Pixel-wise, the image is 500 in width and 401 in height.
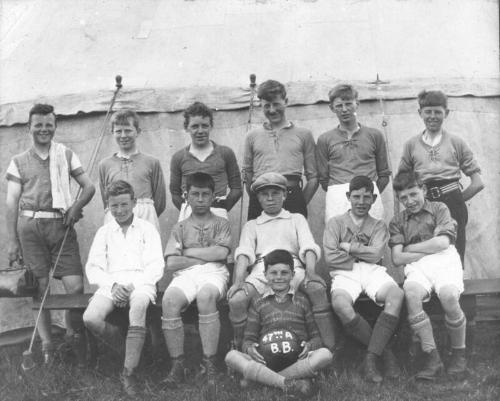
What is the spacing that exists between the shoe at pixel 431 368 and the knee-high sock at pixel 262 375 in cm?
78

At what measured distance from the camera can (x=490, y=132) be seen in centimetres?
597

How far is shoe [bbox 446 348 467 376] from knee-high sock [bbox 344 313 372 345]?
471 millimetres

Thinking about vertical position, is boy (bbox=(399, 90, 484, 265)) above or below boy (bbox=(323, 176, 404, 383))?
above

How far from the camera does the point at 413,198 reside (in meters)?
4.54

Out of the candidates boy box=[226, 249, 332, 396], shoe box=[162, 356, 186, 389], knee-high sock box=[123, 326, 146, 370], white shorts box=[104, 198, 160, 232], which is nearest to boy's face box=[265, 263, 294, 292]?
boy box=[226, 249, 332, 396]

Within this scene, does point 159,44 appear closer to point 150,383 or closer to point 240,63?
point 240,63

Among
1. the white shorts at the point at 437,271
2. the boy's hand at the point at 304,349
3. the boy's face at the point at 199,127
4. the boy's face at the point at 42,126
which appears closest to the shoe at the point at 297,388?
the boy's hand at the point at 304,349

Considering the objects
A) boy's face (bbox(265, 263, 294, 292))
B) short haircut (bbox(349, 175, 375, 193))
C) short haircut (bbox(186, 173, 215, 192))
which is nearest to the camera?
boy's face (bbox(265, 263, 294, 292))

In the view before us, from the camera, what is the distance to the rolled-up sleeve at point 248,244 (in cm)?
462

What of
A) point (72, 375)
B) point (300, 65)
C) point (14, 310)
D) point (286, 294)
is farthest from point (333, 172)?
point (14, 310)

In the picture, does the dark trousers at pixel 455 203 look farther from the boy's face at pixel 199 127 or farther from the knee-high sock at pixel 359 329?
the boy's face at pixel 199 127

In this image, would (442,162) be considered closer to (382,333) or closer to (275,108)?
(275,108)

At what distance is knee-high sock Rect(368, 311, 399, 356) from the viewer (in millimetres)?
4184

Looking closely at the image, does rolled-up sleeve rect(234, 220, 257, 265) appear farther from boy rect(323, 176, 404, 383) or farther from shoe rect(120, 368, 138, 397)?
shoe rect(120, 368, 138, 397)
